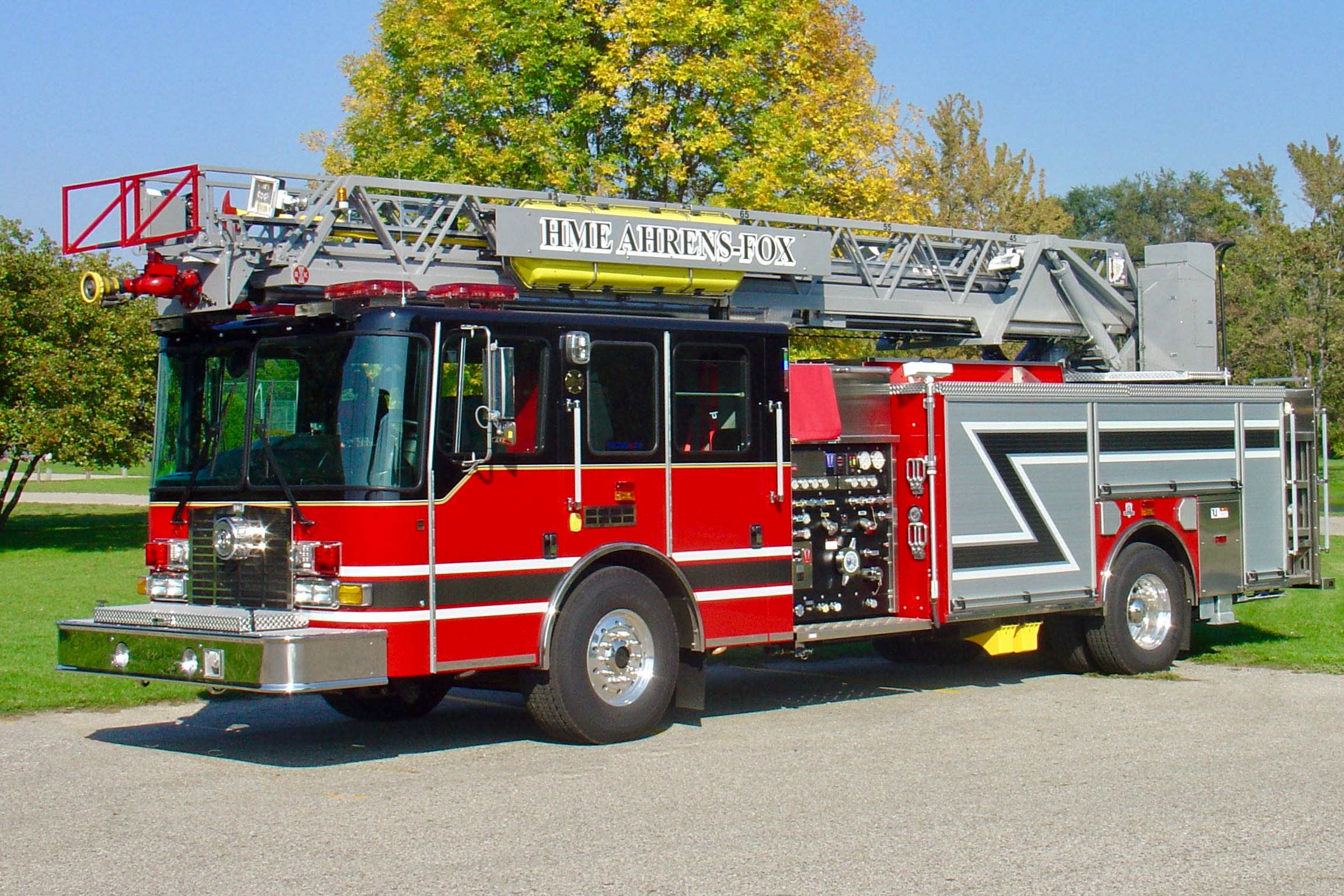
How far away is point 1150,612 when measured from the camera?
12.6 m

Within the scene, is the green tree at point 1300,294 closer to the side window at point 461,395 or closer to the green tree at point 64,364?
the green tree at point 64,364

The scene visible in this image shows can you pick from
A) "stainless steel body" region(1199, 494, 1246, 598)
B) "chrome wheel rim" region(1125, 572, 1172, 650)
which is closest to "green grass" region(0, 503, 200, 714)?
"chrome wheel rim" region(1125, 572, 1172, 650)

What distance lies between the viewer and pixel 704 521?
982 centimetres

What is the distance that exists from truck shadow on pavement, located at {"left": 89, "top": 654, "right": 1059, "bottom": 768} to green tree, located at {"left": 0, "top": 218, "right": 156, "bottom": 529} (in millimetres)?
18633

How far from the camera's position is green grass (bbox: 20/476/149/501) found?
53.3 metres

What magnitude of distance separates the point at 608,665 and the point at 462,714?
6.68 ft

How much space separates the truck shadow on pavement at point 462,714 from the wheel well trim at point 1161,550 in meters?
1.13

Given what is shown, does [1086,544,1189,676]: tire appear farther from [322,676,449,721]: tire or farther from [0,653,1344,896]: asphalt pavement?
[322,676,449,721]: tire

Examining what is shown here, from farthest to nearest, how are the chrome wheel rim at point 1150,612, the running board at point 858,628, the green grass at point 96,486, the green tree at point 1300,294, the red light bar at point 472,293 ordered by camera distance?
1. the green grass at point 96,486
2. the green tree at point 1300,294
3. the chrome wheel rim at point 1150,612
4. the running board at point 858,628
5. the red light bar at point 472,293

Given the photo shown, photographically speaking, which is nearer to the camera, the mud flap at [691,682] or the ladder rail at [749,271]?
the ladder rail at [749,271]

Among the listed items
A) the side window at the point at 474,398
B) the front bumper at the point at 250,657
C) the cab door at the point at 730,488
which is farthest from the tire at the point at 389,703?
the side window at the point at 474,398

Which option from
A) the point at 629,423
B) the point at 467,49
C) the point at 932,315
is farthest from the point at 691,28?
the point at 629,423

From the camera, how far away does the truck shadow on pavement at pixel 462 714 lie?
943cm

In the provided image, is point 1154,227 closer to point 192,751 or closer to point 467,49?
point 467,49
